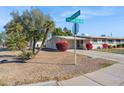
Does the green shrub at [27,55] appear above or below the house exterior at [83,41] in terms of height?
below

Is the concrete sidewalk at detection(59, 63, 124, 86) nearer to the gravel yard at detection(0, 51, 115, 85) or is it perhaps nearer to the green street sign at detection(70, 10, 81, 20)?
the gravel yard at detection(0, 51, 115, 85)

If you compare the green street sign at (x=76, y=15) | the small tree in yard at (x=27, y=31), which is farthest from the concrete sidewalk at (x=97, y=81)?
the small tree in yard at (x=27, y=31)

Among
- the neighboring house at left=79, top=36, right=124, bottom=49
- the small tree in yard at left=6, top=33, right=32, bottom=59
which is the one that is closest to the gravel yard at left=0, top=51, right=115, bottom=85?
the small tree in yard at left=6, top=33, right=32, bottom=59

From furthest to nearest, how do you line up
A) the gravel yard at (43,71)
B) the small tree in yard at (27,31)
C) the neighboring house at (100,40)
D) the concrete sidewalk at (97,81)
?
1. the neighboring house at (100,40)
2. the small tree in yard at (27,31)
3. the gravel yard at (43,71)
4. the concrete sidewalk at (97,81)

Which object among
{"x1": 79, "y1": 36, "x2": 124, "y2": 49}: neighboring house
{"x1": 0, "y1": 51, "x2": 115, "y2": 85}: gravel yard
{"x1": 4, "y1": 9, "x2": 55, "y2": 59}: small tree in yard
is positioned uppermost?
{"x1": 4, "y1": 9, "x2": 55, "y2": 59}: small tree in yard

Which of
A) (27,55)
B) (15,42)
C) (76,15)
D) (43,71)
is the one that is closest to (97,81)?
(43,71)

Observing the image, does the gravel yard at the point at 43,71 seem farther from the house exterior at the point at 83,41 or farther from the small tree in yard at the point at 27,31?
the house exterior at the point at 83,41

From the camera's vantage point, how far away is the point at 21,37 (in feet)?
54.0

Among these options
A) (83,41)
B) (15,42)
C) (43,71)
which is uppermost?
(15,42)

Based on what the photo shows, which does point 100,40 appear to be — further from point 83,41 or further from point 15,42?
point 15,42

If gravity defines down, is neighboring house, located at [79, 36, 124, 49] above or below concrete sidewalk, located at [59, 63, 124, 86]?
above

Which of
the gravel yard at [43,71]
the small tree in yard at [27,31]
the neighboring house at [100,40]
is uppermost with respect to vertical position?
the small tree in yard at [27,31]
